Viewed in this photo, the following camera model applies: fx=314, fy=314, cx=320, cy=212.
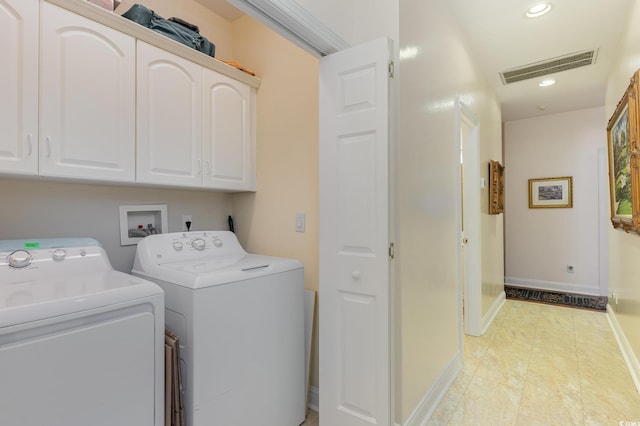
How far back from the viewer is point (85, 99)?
58.9 inches

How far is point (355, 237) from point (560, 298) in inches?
168

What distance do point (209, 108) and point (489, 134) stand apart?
3.09 m

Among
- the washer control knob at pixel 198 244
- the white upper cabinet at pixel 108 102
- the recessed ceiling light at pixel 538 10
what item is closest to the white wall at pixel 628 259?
the recessed ceiling light at pixel 538 10

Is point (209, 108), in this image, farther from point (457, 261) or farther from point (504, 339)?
point (504, 339)

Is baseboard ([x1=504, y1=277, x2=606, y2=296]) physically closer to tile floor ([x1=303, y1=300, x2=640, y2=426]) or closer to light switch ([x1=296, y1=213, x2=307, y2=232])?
tile floor ([x1=303, y1=300, x2=640, y2=426])

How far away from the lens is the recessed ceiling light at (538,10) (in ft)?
7.40

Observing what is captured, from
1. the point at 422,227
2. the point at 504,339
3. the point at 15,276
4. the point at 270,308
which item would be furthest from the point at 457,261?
the point at 15,276

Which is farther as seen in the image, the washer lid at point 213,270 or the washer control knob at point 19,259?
the washer lid at point 213,270

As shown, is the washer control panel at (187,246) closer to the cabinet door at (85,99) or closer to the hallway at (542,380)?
the cabinet door at (85,99)

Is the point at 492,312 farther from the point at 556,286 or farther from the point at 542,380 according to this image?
the point at 556,286

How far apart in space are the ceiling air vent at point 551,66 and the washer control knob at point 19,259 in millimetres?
4108

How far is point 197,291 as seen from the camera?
1354mm

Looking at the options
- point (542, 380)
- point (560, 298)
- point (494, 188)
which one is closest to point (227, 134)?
point (542, 380)

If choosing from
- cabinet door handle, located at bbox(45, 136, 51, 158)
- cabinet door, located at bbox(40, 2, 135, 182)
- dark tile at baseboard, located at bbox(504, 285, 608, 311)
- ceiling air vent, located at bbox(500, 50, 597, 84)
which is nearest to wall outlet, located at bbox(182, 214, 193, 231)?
cabinet door, located at bbox(40, 2, 135, 182)
